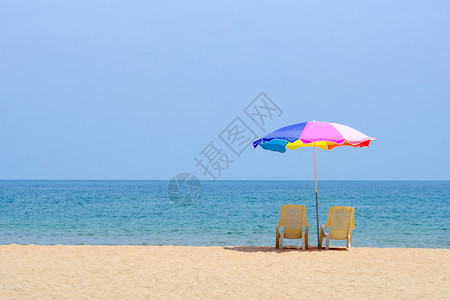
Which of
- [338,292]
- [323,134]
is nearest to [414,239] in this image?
[323,134]

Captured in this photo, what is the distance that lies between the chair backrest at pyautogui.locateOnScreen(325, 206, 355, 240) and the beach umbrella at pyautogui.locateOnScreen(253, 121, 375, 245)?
19.3 inches

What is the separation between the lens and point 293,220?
32.2 feet

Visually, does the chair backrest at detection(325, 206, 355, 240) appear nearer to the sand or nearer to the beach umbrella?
the sand

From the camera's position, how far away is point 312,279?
697cm

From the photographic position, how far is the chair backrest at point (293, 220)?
978cm

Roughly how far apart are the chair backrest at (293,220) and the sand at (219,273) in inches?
13.3

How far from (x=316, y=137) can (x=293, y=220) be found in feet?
5.76

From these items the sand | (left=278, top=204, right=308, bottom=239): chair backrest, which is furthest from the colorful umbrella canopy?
the sand

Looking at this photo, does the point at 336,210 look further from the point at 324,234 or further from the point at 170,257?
the point at 170,257

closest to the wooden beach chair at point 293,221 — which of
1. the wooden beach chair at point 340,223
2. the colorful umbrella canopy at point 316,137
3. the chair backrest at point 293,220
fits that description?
the chair backrest at point 293,220

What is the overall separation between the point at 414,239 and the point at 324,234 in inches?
292

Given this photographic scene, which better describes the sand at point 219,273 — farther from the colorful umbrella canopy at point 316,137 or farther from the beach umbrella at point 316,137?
the colorful umbrella canopy at point 316,137

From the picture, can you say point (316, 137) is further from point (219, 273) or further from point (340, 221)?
point (219, 273)

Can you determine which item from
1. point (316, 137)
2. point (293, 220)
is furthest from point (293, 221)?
point (316, 137)
